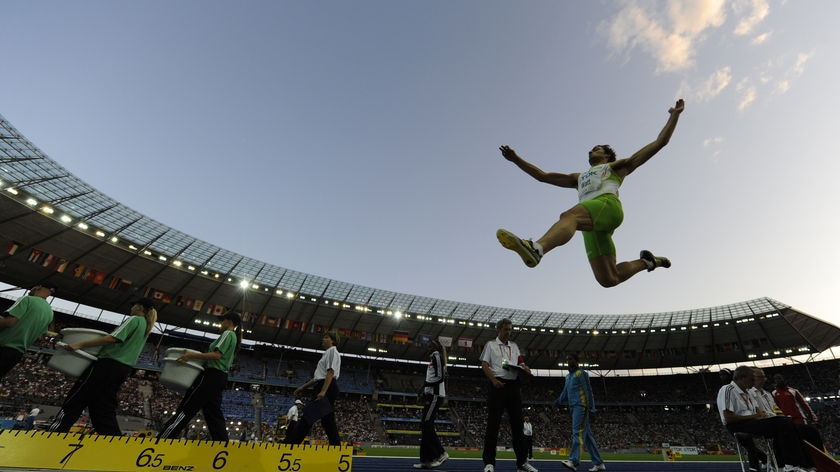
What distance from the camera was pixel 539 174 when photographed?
5113mm

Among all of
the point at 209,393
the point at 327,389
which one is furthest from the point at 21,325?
the point at 327,389

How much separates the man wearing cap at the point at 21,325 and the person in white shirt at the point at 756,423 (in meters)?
8.18

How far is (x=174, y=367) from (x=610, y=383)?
5590 cm

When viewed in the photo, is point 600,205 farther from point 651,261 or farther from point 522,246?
point 651,261

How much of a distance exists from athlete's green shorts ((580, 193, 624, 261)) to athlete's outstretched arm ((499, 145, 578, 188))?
819 mm

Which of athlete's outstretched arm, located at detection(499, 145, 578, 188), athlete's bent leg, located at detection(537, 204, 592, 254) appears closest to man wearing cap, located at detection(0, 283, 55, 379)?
athlete's bent leg, located at detection(537, 204, 592, 254)

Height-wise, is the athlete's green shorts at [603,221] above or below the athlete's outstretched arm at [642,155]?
below

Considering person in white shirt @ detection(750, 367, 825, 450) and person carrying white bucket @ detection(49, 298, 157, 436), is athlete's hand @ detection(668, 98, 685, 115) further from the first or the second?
person carrying white bucket @ detection(49, 298, 157, 436)

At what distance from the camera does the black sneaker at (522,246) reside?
11.0 ft

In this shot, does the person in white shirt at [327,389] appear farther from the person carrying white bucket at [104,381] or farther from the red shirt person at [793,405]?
the red shirt person at [793,405]

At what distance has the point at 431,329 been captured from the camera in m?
40.6

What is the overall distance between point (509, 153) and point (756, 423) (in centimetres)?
422

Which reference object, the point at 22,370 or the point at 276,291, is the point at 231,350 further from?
the point at 22,370

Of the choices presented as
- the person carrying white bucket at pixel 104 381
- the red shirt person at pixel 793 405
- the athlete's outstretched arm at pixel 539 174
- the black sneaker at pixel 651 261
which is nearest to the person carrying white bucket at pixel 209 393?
the person carrying white bucket at pixel 104 381
